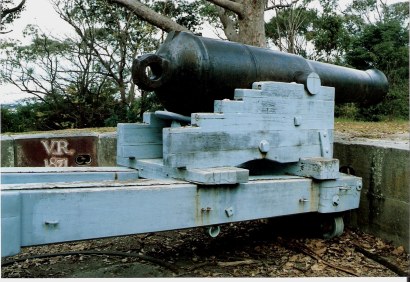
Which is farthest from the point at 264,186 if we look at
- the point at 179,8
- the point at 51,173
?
the point at 179,8

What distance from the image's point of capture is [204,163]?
2799 millimetres

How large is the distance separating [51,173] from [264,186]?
1.30 m

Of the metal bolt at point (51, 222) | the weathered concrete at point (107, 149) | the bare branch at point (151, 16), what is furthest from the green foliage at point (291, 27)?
the metal bolt at point (51, 222)

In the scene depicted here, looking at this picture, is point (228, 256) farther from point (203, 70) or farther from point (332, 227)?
point (203, 70)

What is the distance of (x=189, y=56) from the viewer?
2.98 meters

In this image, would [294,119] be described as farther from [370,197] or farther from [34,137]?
[34,137]

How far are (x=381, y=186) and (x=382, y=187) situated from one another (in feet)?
0.04

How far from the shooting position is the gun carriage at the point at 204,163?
216cm

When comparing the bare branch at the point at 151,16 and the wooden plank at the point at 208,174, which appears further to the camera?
the bare branch at the point at 151,16

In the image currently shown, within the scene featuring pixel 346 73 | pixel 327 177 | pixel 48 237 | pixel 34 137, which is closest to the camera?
pixel 48 237

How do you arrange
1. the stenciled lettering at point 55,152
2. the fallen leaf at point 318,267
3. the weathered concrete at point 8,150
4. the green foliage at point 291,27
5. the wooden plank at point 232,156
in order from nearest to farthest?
the wooden plank at point 232,156 → the fallen leaf at point 318,267 → the weathered concrete at point 8,150 → the stenciled lettering at point 55,152 → the green foliage at point 291,27

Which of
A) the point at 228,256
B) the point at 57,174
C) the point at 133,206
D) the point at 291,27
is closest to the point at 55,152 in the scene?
the point at 57,174

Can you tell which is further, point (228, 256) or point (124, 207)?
point (228, 256)

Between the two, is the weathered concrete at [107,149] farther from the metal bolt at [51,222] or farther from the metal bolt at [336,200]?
the metal bolt at [51,222]
